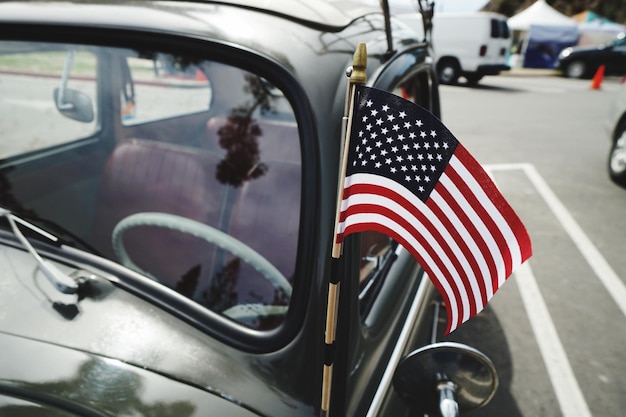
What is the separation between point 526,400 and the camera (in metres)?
2.52

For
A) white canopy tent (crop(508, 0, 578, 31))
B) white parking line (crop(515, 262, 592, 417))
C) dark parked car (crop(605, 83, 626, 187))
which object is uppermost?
white canopy tent (crop(508, 0, 578, 31))

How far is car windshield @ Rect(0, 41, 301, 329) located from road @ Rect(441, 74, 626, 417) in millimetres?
1534

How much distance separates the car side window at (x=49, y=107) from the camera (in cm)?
219

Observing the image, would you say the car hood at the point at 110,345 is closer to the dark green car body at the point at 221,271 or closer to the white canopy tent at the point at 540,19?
the dark green car body at the point at 221,271

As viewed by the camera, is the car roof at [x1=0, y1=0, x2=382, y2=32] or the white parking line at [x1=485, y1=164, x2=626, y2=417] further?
the white parking line at [x1=485, y1=164, x2=626, y2=417]

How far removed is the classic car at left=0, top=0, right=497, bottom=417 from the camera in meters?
1.05

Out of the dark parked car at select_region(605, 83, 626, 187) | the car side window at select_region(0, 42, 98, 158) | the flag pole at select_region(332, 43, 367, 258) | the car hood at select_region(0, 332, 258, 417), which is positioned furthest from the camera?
the dark parked car at select_region(605, 83, 626, 187)

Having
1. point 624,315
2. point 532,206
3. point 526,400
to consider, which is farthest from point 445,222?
point 532,206

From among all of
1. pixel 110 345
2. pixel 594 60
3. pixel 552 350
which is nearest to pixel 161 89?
pixel 110 345

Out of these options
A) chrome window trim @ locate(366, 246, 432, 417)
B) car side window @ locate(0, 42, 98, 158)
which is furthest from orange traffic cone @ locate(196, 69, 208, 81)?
chrome window trim @ locate(366, 246, 432, 417)

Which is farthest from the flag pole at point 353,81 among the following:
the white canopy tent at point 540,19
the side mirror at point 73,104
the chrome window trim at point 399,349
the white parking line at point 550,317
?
the white canopy tent at point 540,19

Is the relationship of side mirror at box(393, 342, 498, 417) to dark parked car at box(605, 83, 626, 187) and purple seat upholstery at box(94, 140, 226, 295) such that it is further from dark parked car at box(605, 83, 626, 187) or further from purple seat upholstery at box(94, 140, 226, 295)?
dark parked car at box(605, 83, 626, 187)

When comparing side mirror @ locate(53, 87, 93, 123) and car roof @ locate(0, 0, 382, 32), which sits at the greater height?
car roof @ locate(0, 0, 382, 32)

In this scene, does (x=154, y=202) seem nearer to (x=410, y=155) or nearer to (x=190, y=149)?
(x=190, y=149)
